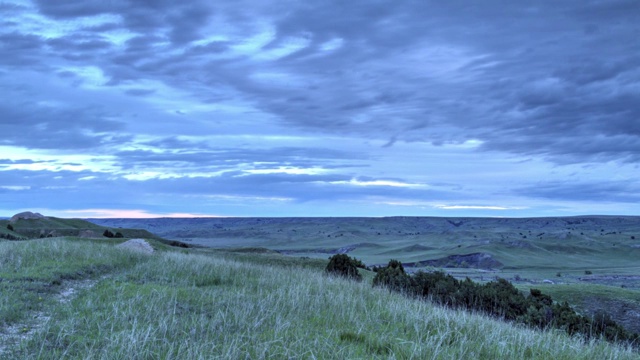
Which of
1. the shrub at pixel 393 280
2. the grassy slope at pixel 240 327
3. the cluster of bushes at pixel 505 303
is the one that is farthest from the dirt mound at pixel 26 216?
the grassy slope at pixel 240 327

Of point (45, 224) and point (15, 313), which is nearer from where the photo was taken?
point (15, 313)

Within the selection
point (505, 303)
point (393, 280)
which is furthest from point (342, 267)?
point (505, 303)

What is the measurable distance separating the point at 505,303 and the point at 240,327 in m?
12.2

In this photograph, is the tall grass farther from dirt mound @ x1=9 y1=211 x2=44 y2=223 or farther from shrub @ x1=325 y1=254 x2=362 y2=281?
dirt mound @ x1=9 y1=211 x2=44 y2=223

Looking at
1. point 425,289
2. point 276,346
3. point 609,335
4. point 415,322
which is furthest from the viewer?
point 425,289

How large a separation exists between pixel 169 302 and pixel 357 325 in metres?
3.85

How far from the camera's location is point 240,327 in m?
8.66

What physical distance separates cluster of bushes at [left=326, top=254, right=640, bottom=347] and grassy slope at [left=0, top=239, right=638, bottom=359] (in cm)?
430

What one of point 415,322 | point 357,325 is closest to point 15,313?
point 357,325

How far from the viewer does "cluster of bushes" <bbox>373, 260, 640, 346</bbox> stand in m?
14.6

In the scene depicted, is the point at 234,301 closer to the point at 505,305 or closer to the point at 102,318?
the point at 102,318

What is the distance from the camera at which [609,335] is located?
14.4m

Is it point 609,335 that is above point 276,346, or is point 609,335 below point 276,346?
below

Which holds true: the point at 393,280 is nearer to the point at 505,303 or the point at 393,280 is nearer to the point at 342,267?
the point at 342,267
